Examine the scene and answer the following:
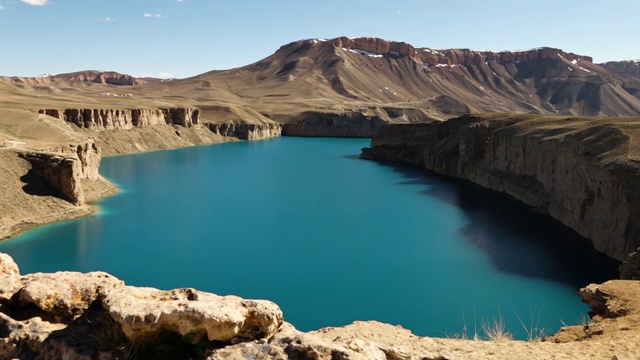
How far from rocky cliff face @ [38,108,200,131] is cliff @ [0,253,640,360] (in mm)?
82028

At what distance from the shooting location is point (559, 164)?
151 feet

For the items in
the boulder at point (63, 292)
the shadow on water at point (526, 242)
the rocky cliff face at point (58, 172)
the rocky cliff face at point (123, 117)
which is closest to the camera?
the boulder at point (63, 292)

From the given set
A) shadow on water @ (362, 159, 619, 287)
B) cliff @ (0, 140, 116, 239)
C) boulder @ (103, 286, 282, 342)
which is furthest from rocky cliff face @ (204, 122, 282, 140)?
boulder @ (103, 286, 282, 342)

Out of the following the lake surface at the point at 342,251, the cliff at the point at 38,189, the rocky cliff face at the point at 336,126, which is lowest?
the lake surface at the point at 342,251

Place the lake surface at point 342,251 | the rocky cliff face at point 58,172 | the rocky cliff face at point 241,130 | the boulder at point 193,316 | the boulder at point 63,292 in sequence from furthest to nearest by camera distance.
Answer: the rocky cliff face at point 241,130 < the rocky cliff face at point 58,172 < the lake surface at point 342,251 < the boulder at point 63,292 < the boulder at point 193,316

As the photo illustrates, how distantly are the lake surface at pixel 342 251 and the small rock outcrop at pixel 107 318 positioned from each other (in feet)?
46.7

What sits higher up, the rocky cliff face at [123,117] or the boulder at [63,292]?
the rocky cliff face at [123,117]

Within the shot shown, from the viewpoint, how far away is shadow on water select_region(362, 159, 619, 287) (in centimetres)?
3092

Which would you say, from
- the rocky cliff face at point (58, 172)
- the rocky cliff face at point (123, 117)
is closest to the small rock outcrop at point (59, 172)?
the rocky cliff face at point (58, 172)

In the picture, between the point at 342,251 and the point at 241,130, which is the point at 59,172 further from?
the point at 241,130

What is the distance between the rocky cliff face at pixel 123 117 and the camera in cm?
8569

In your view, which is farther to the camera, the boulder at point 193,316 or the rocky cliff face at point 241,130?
the rocky cliff face at point 241,130

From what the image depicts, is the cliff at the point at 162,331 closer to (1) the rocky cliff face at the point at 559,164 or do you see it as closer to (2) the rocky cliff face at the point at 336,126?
(1) the rocky cliff face at the point at 559,164

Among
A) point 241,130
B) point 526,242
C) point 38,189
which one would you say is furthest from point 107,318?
point 241,130
